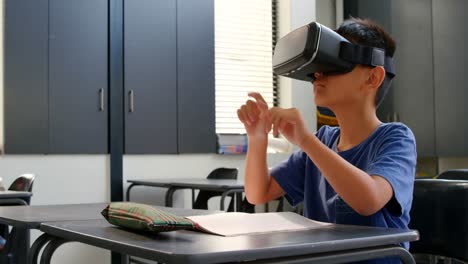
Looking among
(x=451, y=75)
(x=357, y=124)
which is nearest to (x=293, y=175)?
(x=357, y=124)

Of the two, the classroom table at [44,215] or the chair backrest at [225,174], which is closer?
the classroom table at [44,215]

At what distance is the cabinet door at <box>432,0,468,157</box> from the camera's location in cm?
471

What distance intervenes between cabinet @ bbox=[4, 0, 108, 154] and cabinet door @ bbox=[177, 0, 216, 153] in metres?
0.64

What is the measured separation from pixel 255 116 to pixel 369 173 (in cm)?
28

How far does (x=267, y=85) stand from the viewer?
17.4 feet

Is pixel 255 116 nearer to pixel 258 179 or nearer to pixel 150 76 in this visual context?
pixel 258 179

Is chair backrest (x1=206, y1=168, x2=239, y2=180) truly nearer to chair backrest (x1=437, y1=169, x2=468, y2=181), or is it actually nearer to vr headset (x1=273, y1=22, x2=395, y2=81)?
chair backrest (x1=437, y1=169, x2=468, y2=181)

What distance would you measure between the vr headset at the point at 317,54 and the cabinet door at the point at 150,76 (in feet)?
10.8

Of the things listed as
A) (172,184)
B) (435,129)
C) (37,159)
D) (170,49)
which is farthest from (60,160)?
(435,129)

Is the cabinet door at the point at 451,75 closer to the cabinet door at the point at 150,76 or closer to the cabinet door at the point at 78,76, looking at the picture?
the cabinet door at the point at 150,76

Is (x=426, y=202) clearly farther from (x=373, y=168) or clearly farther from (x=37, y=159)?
(x=37, y=159)

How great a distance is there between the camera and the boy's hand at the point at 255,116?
1.23 metres

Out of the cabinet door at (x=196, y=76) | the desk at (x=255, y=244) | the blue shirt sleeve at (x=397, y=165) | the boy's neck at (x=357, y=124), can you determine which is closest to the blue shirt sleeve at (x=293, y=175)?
the boy's neck at (x=357, y=124)

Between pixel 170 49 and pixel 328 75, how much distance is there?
3495 mm
